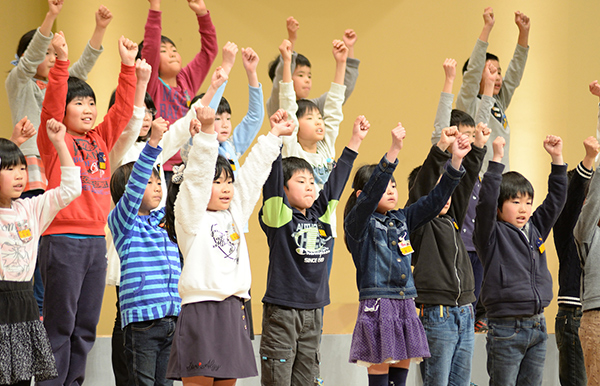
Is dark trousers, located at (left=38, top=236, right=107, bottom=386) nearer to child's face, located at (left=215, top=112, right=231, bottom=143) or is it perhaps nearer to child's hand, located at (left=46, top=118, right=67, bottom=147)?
child's hand, located at (left=46, top=118, right=67, bottom=147)

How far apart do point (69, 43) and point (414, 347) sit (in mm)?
3178

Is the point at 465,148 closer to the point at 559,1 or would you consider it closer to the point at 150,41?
the point at 150,41

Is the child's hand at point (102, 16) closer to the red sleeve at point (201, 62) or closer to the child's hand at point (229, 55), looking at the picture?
the red sleeve at point (201, 62)

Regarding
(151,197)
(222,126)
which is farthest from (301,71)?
(151,197)

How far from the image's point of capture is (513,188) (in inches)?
123

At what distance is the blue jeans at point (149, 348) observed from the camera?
250cm

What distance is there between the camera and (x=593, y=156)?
3199 mm

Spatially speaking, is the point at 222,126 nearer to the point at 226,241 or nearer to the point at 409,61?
the point at 226,241

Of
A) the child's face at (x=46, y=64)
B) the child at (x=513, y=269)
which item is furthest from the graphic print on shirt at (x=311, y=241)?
the child's face at (x=46, y=64)

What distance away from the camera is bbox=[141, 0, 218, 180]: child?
11.0ft

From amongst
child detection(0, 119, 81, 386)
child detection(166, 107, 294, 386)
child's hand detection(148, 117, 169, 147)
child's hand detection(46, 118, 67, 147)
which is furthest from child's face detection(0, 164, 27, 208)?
child detection(166, 107, 294, 386)

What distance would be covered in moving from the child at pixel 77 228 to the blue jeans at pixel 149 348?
267 mm

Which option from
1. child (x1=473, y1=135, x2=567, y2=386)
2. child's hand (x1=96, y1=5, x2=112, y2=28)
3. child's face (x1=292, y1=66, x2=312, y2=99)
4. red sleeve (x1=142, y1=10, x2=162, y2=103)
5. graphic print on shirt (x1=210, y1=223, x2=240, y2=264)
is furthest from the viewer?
child's face (x1=292, y1=66, x2=312, y2=99)

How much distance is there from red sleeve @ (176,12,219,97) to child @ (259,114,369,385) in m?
1.13
